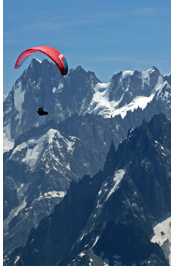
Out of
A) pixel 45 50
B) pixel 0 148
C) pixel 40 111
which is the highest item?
pixel 45 50

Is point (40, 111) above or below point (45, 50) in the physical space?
below

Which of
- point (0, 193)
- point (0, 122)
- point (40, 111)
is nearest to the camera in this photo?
point (0, 193)

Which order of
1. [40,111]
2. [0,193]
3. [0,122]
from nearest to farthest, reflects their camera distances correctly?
[0,193], [0,122], [40,111]

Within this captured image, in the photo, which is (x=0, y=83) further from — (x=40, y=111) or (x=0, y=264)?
(x=40, y=111)

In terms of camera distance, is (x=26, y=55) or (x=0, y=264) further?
(x=26, y=55)

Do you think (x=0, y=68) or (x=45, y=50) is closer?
(x=0, y=68)

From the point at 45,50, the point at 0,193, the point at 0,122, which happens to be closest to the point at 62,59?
the point at 45,50

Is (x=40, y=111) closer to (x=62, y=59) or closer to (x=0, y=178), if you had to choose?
(x=62, y=59)

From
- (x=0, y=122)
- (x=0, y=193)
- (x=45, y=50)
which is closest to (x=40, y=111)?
(x=45, y=50)

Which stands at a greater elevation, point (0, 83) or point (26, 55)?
point (26, 55)
